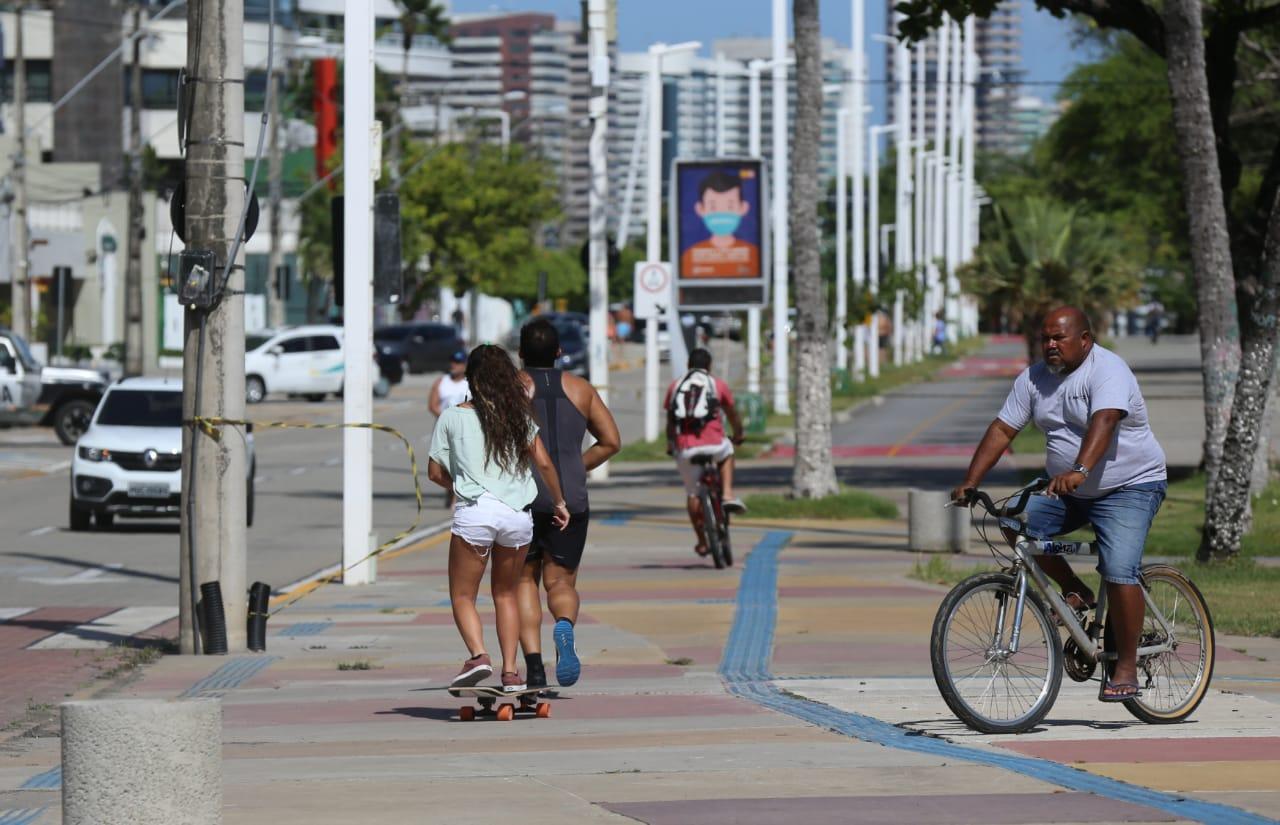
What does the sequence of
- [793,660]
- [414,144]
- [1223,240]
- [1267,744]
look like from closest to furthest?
[1267,744] → [793,660] → [1223,240] → [414,144]

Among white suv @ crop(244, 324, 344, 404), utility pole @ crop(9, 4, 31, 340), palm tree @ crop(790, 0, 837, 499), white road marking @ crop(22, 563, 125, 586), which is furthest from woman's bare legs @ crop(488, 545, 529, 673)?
white suv @ crop(244, 324, 344, 404)

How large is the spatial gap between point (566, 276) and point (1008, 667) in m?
125

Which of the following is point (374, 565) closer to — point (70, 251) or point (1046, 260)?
point (1046, 260)

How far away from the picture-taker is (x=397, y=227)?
722 inches

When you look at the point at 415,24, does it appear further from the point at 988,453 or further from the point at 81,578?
the point at 988,453

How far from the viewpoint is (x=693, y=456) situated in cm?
1900

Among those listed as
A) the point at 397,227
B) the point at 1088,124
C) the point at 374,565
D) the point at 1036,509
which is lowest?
the point at 374,565

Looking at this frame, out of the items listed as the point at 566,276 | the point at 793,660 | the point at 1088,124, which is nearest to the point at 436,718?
the point at 793,660

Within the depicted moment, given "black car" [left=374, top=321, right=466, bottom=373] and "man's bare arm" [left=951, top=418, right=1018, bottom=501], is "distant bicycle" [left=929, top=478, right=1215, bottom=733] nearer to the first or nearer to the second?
"man's bare arm" [left=951, top=418, right=1018, bottom=501]

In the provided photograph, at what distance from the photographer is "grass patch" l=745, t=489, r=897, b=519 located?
2511 centimetres

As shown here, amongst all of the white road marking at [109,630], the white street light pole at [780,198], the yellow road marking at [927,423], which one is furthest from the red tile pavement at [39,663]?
the white street light pole at [780,198]

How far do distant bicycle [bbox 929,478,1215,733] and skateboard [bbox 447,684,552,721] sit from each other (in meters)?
2.16

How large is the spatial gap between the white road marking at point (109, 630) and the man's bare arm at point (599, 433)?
4.33m

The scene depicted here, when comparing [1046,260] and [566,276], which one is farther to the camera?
[566,276]
